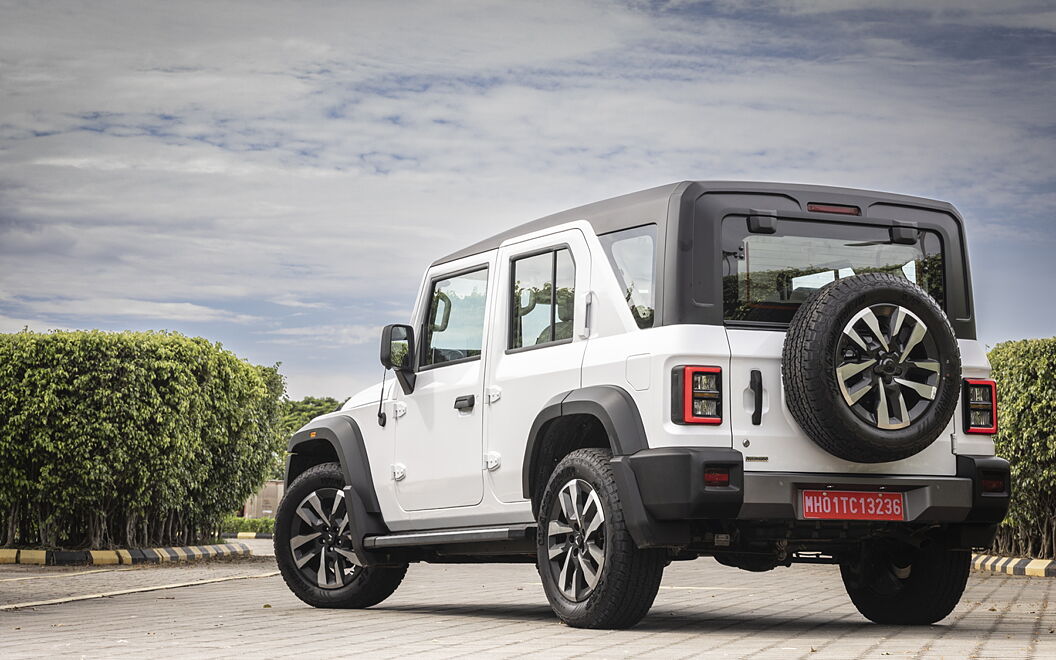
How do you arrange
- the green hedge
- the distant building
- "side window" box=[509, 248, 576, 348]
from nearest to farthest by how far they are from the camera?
"side window" box=[509, 248, 576, 348]
the green hedge
the distant building

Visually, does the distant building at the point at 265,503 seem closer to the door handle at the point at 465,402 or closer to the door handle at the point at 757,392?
the door handle at the point at 465,402

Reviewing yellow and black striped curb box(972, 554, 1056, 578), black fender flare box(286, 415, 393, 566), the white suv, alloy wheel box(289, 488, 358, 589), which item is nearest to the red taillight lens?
the white suv

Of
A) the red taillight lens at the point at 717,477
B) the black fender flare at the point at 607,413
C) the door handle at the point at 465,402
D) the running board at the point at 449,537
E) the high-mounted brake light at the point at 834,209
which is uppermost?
the high-mounted brake light at the point at 834,209

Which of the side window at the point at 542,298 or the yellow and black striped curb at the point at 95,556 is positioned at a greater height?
the side window at the point at 542,298

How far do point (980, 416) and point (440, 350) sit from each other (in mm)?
3587

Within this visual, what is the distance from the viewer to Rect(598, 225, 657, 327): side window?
7.64 metres

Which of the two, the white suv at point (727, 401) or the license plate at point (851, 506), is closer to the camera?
the white suv at point (727, 401)

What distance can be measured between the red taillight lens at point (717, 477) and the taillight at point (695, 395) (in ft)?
0.85

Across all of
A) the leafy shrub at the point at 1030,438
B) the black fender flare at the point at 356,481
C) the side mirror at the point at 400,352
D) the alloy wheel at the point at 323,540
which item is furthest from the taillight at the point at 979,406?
the leafy shrub at the point at 1030,438

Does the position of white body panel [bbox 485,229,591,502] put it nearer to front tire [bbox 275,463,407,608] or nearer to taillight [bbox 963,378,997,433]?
front tire [bbox 275,463,407,608]

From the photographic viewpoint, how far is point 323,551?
10.2m

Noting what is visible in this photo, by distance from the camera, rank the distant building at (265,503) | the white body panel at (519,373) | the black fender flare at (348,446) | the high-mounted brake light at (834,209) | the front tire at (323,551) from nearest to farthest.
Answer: the high-mounted brake light at (834,209), the white body panel at (519,373), the black fender flare at (348,446), the front tire at (323,551), the distant building at (265,503)

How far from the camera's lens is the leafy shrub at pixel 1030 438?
15.0 meters

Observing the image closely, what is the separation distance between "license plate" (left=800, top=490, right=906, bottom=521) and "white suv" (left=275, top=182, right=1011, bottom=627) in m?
0.01
